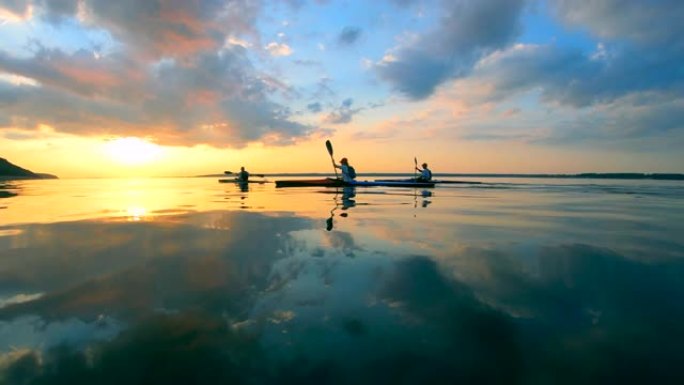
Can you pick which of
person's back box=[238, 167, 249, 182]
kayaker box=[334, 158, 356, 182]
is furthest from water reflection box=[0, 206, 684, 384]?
person's back box=[238, 167, 249, 182]

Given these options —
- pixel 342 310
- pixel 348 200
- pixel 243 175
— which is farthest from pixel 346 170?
pixel 342 310

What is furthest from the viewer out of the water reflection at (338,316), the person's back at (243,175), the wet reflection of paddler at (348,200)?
the person's back at (243,175)

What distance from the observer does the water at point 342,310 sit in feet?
11.9

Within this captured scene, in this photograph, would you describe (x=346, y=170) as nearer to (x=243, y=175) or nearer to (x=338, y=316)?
(x=243, y=175)

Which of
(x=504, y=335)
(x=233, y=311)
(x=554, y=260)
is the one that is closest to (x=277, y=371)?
(x=233, y=311)

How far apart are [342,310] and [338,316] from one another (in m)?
0.20

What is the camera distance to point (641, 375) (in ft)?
11.3

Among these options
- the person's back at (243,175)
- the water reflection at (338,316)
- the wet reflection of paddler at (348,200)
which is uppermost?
the person's back at (243,175)

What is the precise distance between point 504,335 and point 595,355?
2.89ft

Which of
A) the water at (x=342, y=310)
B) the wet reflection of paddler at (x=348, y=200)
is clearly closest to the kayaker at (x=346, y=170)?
the wet reflection of paddler at (x=348, y=200)

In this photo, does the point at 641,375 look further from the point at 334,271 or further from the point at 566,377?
the point at 334,271

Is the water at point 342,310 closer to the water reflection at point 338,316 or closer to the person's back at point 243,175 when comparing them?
the water reflection at point 338,316

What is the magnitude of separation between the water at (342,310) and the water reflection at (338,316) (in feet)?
0.08

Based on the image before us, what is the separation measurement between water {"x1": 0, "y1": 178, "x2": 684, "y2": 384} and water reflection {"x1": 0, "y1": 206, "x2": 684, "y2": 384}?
0.02 metres
